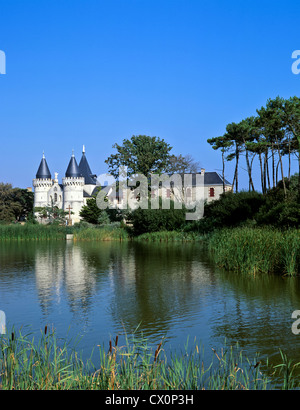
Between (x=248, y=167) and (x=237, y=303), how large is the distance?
30.1 meters

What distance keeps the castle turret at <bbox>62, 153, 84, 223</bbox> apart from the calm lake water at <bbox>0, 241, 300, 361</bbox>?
157ft

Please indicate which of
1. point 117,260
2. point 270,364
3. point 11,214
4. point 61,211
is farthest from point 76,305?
point 11,214

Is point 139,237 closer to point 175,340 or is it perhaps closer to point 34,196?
point 175,340

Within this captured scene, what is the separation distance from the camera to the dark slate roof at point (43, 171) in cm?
7075

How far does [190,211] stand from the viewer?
39.8 meters

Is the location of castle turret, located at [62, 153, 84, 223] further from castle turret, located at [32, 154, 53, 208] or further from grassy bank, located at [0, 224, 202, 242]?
grassy bank, located at [0, 224, 202, 242]

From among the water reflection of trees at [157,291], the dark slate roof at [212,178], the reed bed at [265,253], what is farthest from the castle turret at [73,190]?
the reed bed at [265,253]

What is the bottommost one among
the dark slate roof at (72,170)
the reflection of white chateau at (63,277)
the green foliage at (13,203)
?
the reflection of white chateau at (63,277)

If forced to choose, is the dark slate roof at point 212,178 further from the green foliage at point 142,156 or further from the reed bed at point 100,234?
the reed bed at point 100,234

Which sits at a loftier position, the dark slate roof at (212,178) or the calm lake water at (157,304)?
the dark slate roof at (212,178)

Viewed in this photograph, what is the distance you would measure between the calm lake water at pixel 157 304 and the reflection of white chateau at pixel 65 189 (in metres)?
47.9

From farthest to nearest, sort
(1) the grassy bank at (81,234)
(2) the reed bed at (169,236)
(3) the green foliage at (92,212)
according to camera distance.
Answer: (3) the green foliage at (92,212), (1) the grassy bank at (81,234), (2) the reed bed at (169,236)

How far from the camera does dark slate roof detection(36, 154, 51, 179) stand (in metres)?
70.8

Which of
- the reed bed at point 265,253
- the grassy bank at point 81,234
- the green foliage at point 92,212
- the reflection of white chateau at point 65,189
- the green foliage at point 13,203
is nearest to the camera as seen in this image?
the reed bed at point 265,253
